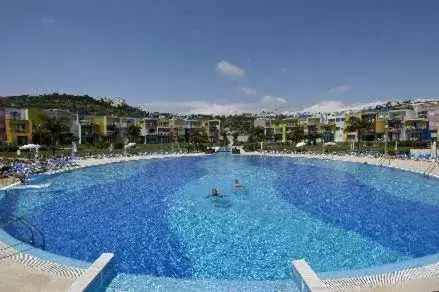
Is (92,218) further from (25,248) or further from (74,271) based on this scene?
(74,271)

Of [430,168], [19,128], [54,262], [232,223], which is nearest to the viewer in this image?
[54,262]

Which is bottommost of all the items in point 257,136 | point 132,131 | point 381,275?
point 381,275

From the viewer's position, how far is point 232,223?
15.0 meters

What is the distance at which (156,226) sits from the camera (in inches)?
580

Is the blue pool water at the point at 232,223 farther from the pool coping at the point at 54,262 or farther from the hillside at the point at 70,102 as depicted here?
the hillside at the point at 70,102

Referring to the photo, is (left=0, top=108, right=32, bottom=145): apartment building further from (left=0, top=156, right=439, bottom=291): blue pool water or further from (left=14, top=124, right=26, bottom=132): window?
(left=0, top=156, right=439, bottom=291): blue pool water

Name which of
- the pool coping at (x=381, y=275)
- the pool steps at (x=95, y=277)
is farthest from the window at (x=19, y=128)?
the pool coping at (x=381, y=275)

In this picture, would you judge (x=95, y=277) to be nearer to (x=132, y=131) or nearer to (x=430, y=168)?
(x=430, y=168)

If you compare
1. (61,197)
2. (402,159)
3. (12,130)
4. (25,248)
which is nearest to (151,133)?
(12,130)

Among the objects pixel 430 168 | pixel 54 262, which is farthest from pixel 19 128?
pixel 54 262

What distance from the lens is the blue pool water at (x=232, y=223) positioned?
1082cm

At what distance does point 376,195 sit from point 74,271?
666 inches

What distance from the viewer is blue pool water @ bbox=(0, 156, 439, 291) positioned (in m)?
10.8

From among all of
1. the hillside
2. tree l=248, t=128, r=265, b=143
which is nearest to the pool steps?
tree l=248, t=128, r=265, b=143
